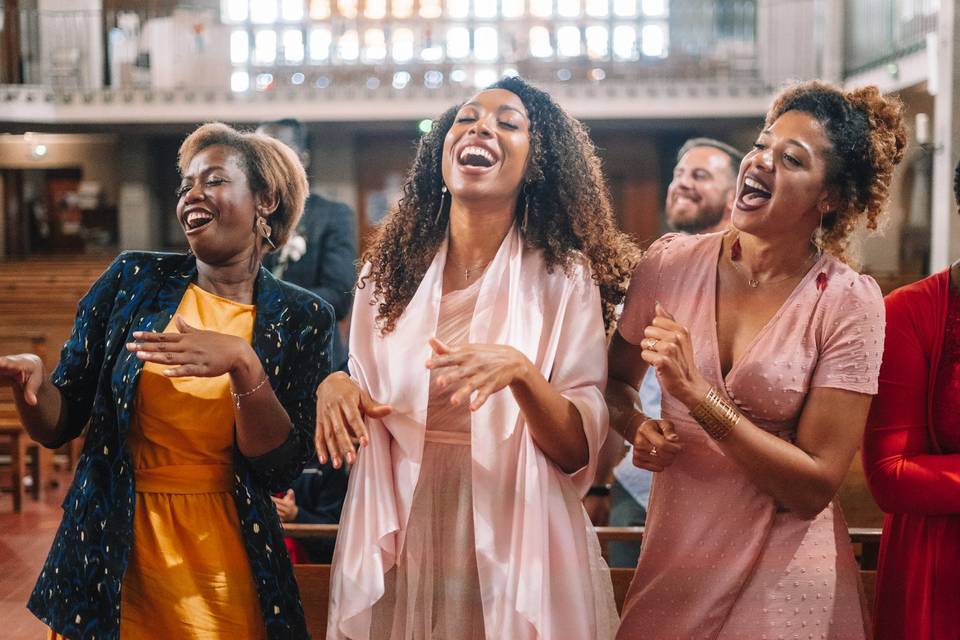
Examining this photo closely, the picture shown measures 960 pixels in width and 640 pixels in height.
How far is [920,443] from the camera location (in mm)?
1931

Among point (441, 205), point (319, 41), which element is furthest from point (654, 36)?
point (441, 205)

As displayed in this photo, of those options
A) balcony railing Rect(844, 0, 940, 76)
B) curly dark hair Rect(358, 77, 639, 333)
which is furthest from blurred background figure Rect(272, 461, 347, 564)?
balcony railing Rect(844, 0, 940, 76)

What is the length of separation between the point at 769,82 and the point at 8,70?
11688 mm

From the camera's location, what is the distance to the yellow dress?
1904 mm

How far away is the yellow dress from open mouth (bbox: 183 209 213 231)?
0.87ft

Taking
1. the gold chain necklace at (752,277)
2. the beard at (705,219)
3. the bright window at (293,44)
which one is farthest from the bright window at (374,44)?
the gold chain necklace at (752,277)

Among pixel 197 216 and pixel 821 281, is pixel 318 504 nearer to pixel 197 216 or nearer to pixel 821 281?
pixel 197 216

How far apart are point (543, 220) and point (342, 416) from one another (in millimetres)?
535

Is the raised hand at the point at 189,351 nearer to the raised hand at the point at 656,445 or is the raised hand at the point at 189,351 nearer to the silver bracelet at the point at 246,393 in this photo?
the silver bracelet at the point at 246,393

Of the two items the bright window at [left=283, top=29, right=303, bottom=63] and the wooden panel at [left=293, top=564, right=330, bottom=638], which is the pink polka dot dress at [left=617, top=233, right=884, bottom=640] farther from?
the bright window at [left=283, top=29, right=303, bottom=63]

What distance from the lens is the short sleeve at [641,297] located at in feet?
6.53

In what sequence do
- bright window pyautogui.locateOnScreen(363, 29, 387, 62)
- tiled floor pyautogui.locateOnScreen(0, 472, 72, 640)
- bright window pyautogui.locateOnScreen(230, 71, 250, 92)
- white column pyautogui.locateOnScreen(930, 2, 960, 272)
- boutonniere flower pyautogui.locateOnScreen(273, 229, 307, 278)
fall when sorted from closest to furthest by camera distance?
1. boutonniere flower pyautogui.locateOnScreen(273, 229, 307, 278)
2. tiled floor pyautogui.locateOnScreen(0, 472, 72, 640)
3. white column pyautogui.locateOnScreen(930, 2, 960, 272)
4. bright window pyautogui.locateOnScreen(363, 29, 387, 62)
5. bright window pyautogui.locateOnScreen(230, 71, 250, 92)

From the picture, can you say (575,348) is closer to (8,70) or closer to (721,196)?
(721,196)

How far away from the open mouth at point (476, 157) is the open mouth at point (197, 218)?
48 centimetres
